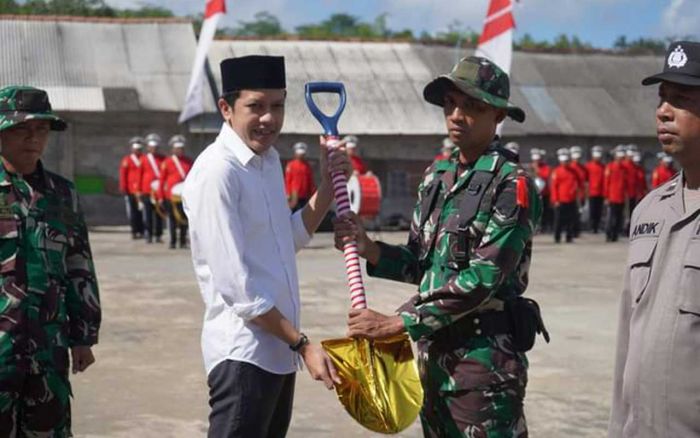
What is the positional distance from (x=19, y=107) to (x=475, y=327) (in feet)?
6.39

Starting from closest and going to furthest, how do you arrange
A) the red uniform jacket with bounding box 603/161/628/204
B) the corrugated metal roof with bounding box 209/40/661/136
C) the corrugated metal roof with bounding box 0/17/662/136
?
1. the red uniform jacket with bounding box 603/161/628/204
2. the corrugated metal roof with bounding box 0/17/662/136
3. the corrugated metal roof with bounding box 209/40/661/136

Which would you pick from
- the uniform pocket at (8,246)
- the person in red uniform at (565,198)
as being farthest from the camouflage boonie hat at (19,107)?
the person in red uniform at (565,198)

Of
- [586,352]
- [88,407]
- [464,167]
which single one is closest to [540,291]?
[586,352]

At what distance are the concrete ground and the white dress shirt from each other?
9.64ft

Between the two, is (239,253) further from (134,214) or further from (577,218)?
(577,218)

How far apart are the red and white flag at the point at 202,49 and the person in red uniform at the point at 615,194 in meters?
9.31

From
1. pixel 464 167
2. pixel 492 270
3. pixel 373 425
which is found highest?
pixel 464 167

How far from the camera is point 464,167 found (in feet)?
12.7

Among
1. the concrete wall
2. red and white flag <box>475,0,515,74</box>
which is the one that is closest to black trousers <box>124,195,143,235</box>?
the concrete wall

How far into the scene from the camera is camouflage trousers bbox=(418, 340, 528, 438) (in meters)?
3.68

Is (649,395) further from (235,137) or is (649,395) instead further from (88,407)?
(88,407)

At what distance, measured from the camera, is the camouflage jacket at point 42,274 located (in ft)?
12.9

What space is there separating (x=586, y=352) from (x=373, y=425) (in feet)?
19.3

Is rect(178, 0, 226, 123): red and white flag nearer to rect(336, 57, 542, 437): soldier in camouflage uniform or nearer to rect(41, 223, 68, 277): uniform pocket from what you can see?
rect(41, 223, 68, 277): uniform pocket
